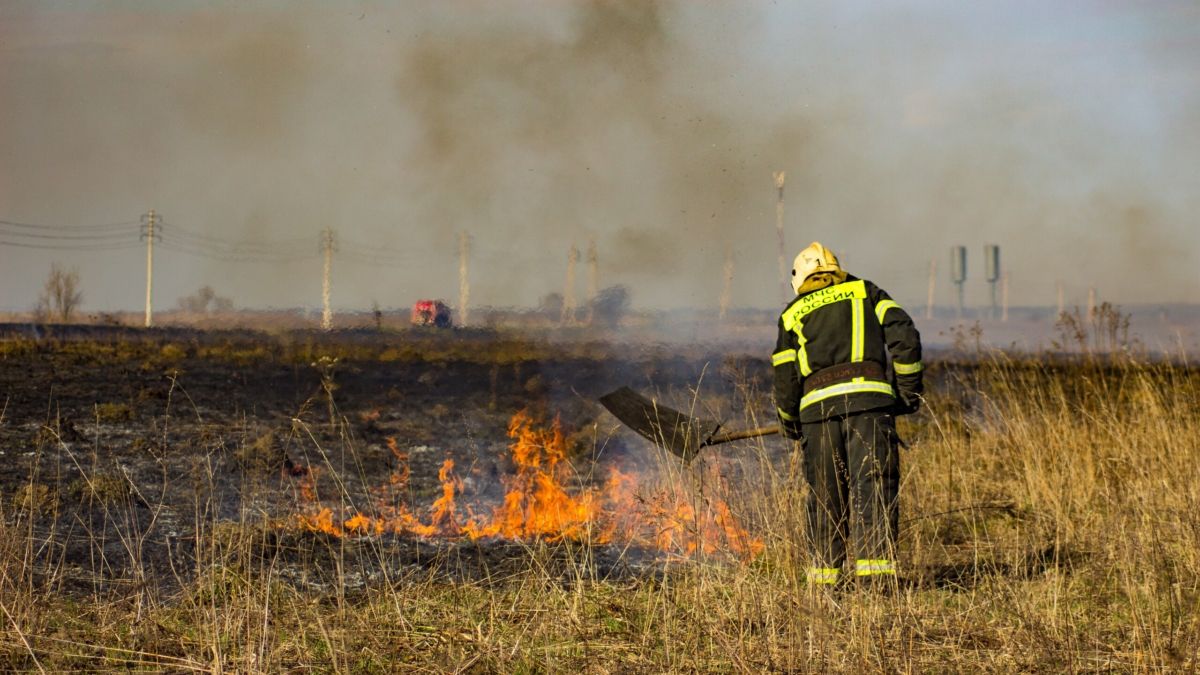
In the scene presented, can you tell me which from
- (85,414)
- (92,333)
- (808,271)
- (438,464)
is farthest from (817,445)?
(92,333)

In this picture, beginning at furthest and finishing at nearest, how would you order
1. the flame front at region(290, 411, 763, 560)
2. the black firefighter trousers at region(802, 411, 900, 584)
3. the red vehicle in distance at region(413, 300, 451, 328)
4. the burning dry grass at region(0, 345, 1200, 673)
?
the red vehicle in distance at region(413, 300, 451, 328), the flame front at region(290, 411, 763, 560), the black firefighter trousers at region(802, 411, 900, 584), the burning dry grass at region(0, 345, 1200, 673)

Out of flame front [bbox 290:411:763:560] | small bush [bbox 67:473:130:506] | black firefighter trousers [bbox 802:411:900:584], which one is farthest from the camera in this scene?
small bush [bbox 67:473:130:506]

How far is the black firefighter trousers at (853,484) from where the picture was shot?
4.91m

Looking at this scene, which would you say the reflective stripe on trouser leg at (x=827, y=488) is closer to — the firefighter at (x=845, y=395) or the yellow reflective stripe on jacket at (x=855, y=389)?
the firefighter at (x=845, y=395)

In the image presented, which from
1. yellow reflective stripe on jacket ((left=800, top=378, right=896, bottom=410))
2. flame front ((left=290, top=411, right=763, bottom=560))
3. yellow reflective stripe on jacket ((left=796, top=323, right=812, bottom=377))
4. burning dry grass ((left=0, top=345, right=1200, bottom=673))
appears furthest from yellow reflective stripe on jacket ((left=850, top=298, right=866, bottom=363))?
flame front ((left=290, top=411, right=763, bottom=560))

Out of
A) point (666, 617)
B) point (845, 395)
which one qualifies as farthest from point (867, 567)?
point (666, 617)

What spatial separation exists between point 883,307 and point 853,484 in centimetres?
100

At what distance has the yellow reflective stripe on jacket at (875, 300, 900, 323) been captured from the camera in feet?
16.8

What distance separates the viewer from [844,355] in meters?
5.18

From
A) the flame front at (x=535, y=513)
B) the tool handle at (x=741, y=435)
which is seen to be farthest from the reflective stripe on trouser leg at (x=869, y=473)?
the flame front at (x=535, y=513)

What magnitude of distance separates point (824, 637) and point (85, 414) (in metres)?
10.6

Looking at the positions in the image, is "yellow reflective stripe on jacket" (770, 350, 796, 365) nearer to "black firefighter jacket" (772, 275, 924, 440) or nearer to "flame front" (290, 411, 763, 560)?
"black firefighter jacket" (772, 275, 924, 440)

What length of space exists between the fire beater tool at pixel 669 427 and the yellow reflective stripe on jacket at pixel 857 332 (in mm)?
624

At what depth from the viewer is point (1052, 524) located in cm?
650
